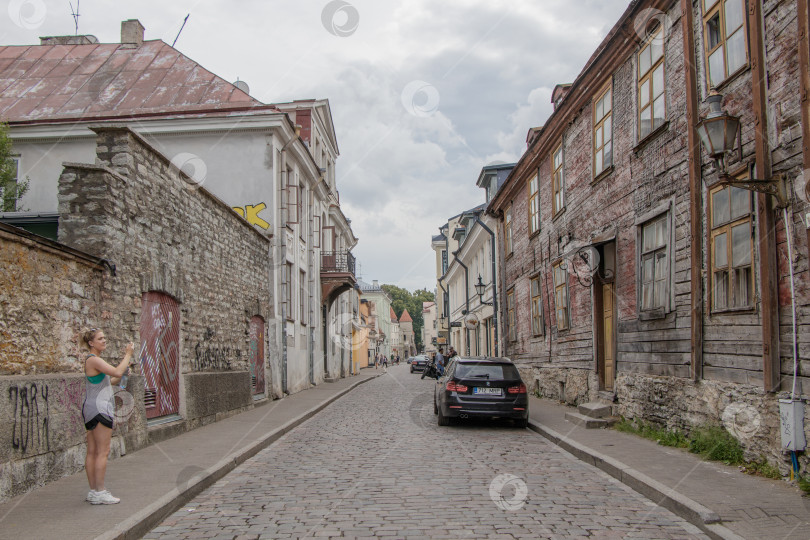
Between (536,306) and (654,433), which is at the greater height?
(536,306)

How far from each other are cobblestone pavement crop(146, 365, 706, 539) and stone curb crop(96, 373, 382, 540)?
86mm

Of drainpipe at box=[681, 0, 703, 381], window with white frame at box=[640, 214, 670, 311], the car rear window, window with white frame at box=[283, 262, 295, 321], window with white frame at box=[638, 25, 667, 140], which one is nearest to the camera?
drainpipe at box=[681, 0, 703, 381]

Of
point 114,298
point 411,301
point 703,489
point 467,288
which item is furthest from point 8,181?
point 411,301

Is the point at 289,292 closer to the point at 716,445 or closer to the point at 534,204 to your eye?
the point at 534,204

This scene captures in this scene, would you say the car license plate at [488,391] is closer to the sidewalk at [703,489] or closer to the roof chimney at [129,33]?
the sidewalk at [703,489]

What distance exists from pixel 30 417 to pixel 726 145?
747 centimetres

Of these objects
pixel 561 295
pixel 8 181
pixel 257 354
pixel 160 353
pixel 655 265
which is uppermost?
pixel 8 181

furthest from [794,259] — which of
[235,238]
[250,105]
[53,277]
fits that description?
[250,105]

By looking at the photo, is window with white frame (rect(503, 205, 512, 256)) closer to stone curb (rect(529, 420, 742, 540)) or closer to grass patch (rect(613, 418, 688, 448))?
grass patch (rect(613, 418, 688, 448))

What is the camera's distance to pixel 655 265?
Result: 403 inches

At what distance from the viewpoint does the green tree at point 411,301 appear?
4948 inches

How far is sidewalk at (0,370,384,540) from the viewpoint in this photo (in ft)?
16.6

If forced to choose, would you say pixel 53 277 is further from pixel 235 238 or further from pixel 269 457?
pixel 235 238

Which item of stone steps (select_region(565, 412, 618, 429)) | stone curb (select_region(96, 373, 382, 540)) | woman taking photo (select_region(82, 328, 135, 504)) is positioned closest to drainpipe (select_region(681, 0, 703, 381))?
stone steps (select_region(565, 412, 618, 429))
